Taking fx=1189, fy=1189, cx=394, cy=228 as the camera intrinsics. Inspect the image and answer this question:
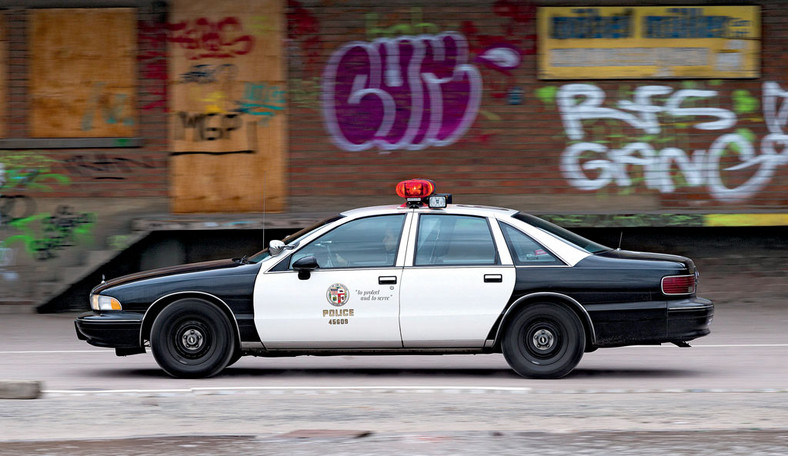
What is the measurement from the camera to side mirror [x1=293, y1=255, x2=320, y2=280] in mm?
9398

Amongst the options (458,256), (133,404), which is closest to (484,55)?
(458,256)

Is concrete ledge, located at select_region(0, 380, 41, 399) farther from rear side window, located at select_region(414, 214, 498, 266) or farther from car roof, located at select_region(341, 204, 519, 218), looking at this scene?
rear side window, located at select_region(414, 214, 498, 266)

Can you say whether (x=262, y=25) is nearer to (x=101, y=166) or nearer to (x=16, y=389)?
(x=101, y=166)

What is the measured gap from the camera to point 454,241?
31.4ft

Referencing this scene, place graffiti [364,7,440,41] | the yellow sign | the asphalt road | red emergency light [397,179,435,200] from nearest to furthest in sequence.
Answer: the asphalt road
red emergency light [397,179,435,200]
the yellow sign
graffiti [364,7,440,41]

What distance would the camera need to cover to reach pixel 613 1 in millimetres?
15688

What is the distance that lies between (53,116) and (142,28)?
169 centimetres

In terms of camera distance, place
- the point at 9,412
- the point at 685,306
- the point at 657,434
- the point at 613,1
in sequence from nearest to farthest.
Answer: the point at 657,434
the point at 9,412
the point at 685,306
the point at 613,1

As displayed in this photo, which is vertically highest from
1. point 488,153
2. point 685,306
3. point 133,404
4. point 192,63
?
point 192,63

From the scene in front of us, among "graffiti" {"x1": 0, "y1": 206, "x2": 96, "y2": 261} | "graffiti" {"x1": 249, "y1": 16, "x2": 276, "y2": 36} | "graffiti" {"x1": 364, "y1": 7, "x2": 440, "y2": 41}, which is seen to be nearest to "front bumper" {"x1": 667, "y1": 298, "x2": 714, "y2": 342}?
"graffiti" {"x1": 364, "y1": 7, "x2": 440, "y2": 41}

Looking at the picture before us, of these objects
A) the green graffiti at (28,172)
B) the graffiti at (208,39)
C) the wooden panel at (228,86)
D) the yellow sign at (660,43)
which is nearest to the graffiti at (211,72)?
the wooden panel at (228,86)

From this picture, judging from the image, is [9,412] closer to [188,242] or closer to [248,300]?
[248,300]

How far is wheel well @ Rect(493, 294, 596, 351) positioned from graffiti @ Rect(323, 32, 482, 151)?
672cm

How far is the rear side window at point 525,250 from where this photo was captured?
947 centimetres
